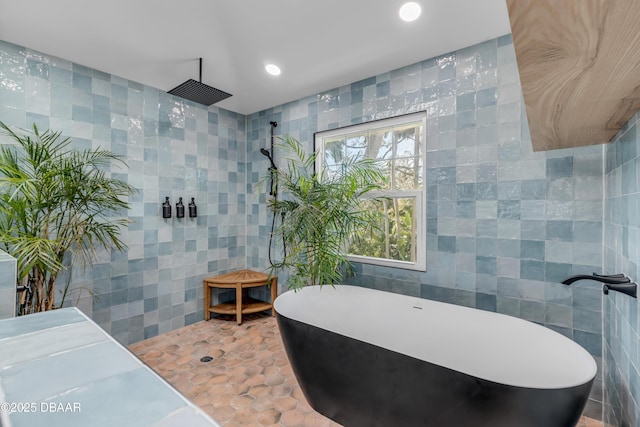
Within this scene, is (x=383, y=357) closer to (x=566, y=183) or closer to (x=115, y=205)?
(x=566, y=183)

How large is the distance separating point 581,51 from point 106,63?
3114 millimetres

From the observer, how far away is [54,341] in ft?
2.37

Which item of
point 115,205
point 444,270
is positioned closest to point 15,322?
point 115,205

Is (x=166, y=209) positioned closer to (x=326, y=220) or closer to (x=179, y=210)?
(x=179, y=210)

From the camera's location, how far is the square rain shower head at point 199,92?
2.41 m

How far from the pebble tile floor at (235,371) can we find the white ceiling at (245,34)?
226 centimetres

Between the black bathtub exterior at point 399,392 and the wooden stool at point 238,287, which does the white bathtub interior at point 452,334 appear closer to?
the black bathtub exterior at point 399,392

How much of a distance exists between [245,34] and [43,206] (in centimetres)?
187

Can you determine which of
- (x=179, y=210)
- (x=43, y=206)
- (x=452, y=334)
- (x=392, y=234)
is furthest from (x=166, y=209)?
(x=452, y=334)

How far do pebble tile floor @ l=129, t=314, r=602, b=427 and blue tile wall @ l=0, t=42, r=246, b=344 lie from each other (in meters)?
0.37

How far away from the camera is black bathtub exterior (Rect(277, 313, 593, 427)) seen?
45.2 inches

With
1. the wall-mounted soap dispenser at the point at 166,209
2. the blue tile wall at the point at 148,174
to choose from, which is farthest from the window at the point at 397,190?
the wall-mounted soap dispenser at the point at 166,209

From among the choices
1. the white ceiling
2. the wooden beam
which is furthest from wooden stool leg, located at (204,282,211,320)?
the wooden beam

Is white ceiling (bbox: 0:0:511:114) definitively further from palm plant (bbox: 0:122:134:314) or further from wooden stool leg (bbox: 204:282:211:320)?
wooden stool leg (bbox: 204:282:211:320)
